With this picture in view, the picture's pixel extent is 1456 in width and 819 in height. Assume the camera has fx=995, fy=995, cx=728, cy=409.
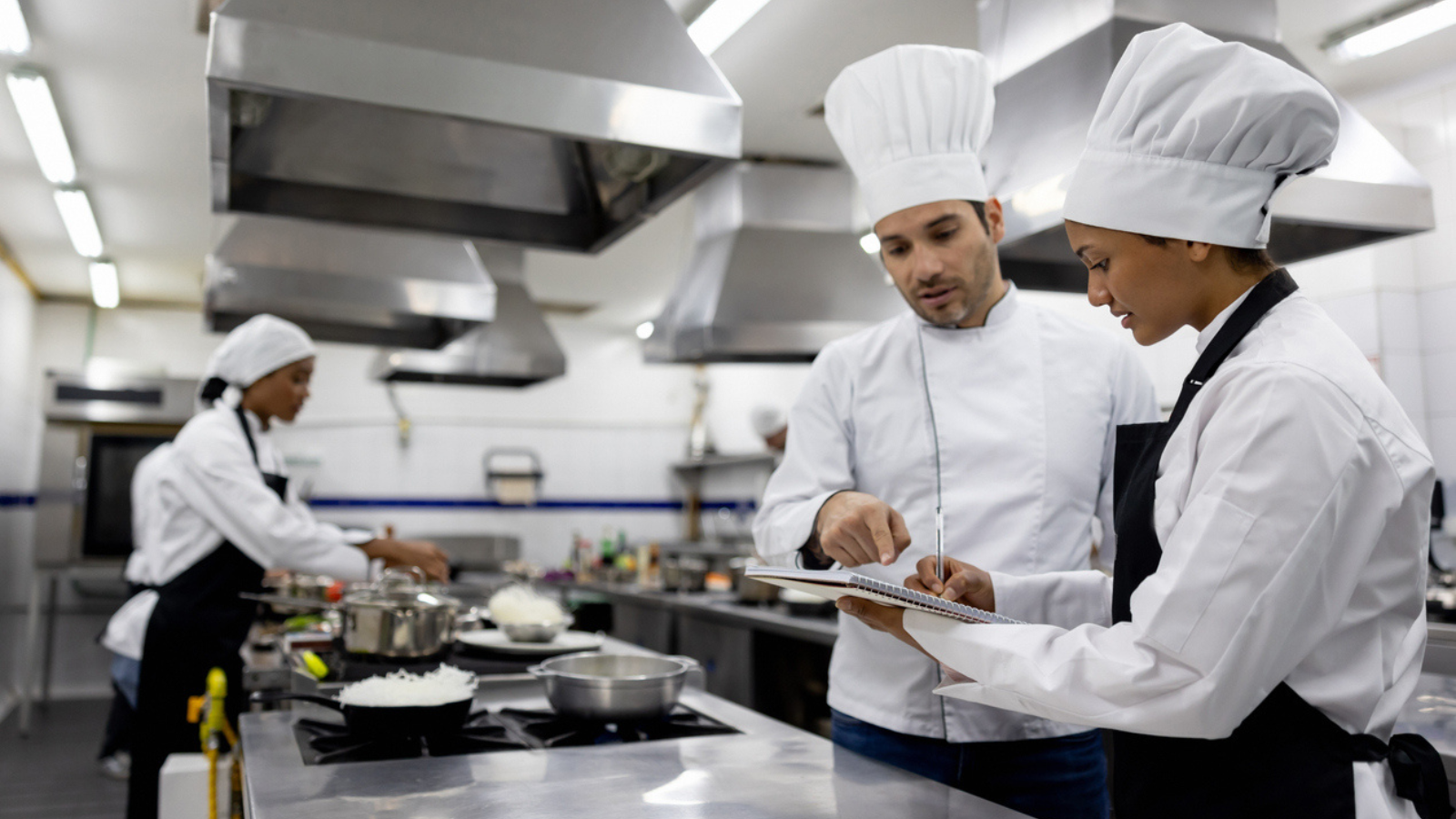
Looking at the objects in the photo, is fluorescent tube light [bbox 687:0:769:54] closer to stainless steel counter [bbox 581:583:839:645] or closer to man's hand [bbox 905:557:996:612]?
stainless steel counter [bbox 581:583:839:645]

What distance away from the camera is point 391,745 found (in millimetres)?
1519

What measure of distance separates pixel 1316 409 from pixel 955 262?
2.68 ft

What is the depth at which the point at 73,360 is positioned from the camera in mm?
7578

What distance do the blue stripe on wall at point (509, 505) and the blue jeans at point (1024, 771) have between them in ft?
19.1

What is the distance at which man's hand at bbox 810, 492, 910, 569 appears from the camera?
1375 mm

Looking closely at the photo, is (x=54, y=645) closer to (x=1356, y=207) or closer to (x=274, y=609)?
(x=274, y=609)

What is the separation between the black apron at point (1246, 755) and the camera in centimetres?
91

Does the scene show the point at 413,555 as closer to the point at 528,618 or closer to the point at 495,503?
the point at 528,618

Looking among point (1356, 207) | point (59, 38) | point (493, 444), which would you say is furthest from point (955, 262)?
point (493, 444)

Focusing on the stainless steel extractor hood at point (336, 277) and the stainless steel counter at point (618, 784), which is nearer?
the stainless steel counter at point (618, 784)

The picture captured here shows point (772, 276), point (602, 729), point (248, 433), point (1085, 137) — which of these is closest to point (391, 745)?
point (602, 729)

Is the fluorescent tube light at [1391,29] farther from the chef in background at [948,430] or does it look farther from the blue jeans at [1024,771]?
the blue jeans at [1024,771]

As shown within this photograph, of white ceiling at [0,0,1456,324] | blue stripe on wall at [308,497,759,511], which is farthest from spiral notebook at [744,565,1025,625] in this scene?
blue stripe on wall at [308,497,759,511]

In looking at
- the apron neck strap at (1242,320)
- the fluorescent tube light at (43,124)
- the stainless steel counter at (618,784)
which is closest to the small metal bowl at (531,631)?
the stainless steel counter at (618,784)
